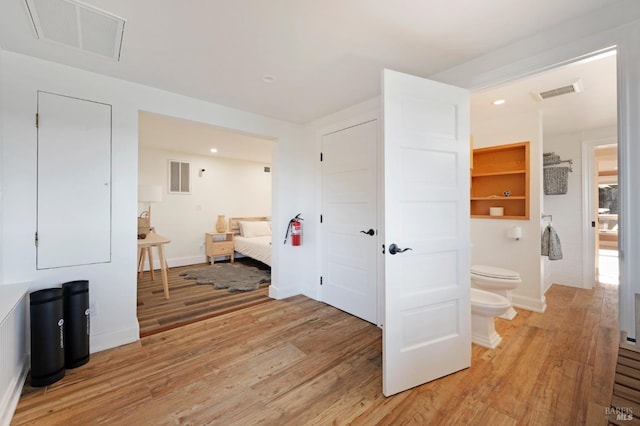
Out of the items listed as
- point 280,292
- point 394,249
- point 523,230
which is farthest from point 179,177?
point 523,230

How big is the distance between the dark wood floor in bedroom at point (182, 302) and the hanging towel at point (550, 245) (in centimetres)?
353

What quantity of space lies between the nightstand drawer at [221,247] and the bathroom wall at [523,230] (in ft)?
15.6

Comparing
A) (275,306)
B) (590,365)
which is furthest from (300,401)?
(590,365)

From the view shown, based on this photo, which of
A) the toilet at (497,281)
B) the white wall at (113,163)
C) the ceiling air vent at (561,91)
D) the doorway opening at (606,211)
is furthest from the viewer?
the doorway opening at (606,211)

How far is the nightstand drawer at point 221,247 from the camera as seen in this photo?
18.6 ft

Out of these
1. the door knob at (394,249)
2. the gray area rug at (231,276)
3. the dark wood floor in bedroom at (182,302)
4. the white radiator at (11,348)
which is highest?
the door knob at (394,249)

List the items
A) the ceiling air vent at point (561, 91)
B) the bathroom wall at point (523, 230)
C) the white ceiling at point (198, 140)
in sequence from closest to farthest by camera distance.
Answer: the ceiling air vent at point (561, 91)
the bathroom wall at point (523, 230)
the white ceiling at point (198, 140)

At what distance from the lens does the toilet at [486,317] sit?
2.22 meters

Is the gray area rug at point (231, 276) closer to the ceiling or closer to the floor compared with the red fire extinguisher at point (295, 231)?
closer to the floor

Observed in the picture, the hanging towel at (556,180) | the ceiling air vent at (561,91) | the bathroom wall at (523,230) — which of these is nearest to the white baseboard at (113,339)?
the bathroom wall at (523,230)

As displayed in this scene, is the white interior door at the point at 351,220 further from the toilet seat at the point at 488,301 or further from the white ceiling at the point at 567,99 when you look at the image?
the white ceiling at the point at 567,99

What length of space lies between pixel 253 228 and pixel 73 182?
4007 mm

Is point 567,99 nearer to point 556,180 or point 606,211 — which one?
point 556,180

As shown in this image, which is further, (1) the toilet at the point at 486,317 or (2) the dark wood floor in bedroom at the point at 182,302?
(2) the dark wood floor in bedroom at the point at 182,302
